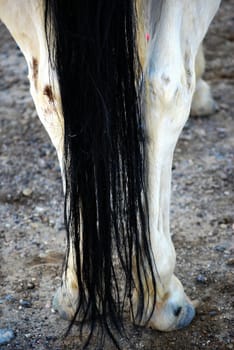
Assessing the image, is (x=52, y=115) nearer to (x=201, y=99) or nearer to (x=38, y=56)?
(x=38, y=56)

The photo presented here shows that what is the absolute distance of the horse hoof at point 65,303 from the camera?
1.92 m

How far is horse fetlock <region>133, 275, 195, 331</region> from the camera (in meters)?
1.90

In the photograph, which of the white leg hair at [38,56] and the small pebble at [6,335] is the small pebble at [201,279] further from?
the white leg hair at [38,56]

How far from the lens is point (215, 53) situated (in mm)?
3537

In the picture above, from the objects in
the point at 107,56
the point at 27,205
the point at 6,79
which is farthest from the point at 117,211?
the point at 6,79

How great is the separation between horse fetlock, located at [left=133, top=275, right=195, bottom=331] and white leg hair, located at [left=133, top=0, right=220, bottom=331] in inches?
4.1

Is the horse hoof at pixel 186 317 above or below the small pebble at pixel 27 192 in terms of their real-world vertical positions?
below

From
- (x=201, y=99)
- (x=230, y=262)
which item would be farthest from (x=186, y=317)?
(x=201, y=99)

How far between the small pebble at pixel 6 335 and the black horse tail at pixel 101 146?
27cm

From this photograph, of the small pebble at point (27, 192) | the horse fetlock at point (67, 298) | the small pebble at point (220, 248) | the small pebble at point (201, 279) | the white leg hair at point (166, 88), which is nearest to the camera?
the white leg hair at point (166, 88)

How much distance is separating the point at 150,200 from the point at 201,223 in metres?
0.74

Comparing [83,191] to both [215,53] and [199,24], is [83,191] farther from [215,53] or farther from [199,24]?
[215,53]

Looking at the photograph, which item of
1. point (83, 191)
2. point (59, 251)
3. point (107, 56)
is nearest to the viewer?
point (107, 56)

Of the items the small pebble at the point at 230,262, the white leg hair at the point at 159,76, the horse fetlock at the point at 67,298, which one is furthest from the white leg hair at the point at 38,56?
the small pebble at the point at 230,262
